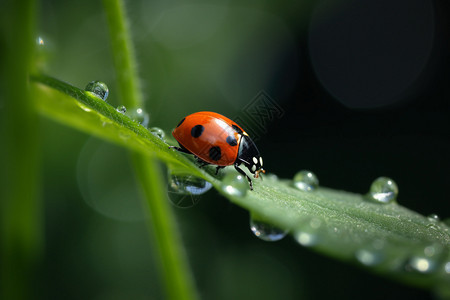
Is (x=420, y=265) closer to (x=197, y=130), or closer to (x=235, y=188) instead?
(x=235, y=188)

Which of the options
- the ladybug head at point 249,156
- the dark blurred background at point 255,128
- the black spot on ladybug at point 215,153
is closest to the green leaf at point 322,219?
the black spot on ladybug at point 215,153

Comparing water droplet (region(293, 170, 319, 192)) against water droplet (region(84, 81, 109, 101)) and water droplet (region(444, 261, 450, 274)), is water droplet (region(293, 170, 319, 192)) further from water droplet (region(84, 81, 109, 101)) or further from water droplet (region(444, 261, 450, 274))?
water droplet (region(444, 261, 450, 274))

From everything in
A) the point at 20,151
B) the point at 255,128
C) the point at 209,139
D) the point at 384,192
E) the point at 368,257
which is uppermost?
the point at 255,128

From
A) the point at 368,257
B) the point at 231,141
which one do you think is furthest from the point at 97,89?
the point at 368,257

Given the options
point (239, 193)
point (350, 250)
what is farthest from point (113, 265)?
point (350, 250)

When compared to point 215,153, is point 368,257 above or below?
below

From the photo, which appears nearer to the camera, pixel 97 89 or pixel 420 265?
pixel 420 265

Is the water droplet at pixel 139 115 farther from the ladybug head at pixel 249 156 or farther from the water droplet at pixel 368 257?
the water droplet at pixel 368 257
